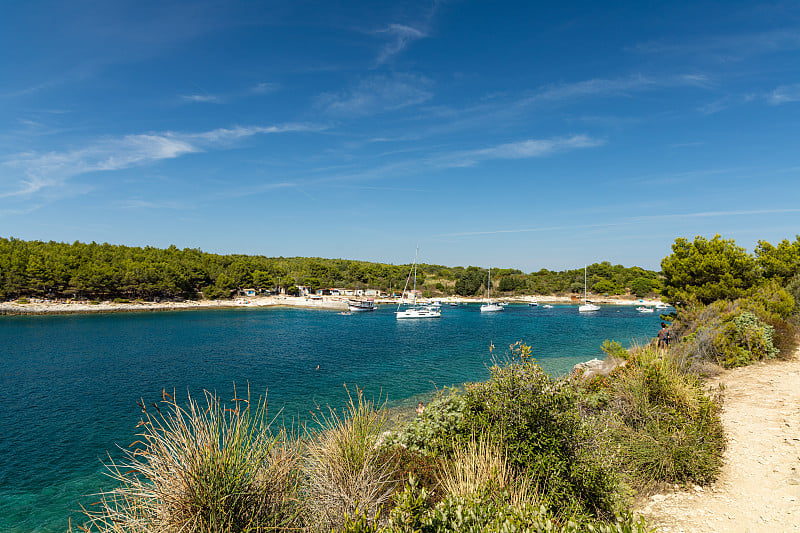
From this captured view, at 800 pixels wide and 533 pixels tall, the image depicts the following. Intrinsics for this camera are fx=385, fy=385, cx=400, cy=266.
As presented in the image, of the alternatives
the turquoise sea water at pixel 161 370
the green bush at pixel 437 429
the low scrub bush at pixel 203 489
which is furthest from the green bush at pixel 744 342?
the low scrub bush at pixel 203 489

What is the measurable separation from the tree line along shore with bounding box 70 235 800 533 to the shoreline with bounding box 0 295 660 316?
7477 cm

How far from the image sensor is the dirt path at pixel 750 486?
466 cm

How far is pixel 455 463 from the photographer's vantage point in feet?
14.3

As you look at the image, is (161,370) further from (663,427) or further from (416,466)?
(663,427)

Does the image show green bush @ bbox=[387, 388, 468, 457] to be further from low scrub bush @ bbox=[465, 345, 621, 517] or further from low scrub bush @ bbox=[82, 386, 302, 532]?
low scrub bush @ bbox=[82, 386, 302, 532]

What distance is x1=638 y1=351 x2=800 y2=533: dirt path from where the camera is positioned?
466cm

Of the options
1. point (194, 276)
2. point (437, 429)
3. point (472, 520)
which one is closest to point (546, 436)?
point (437, 429)

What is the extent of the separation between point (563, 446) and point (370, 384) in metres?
17.7

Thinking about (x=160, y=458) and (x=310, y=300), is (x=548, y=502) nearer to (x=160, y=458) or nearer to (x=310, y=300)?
(x=160, y=458)

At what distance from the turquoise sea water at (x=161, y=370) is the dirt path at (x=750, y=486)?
6165 mm

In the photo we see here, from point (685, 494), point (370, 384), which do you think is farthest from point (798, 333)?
point (370, 384)

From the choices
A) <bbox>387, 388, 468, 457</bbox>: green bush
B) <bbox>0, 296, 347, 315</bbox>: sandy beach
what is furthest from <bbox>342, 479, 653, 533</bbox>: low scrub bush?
<bbox>0, 296, 347, 315</bbox>: sandy beach

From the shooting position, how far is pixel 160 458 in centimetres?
346

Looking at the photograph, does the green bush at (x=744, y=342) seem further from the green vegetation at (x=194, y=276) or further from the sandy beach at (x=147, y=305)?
the sandy beach at (x=147, y=305)
